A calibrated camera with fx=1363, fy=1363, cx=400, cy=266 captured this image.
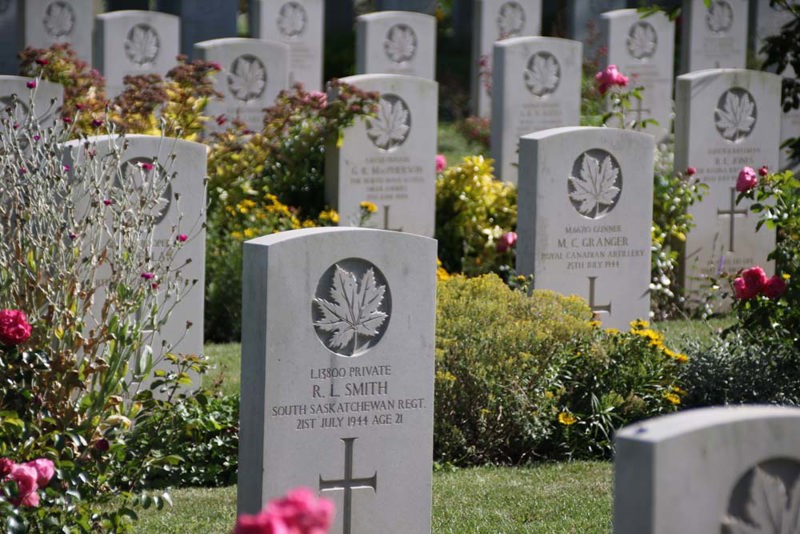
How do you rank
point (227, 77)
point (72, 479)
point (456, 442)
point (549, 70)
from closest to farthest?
point (72, 479) → point (456, 442) → point (549, 70) → point (227, 77)

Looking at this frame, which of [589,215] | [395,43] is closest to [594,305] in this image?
[589,215]

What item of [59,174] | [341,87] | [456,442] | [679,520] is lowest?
[456,442]

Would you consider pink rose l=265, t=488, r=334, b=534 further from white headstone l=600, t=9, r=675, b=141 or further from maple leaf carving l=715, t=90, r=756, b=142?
white headstone l=600, t=9, r=675, b=141

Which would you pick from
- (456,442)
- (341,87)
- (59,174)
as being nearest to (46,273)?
(59,174)

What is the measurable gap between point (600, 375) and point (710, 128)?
12.8ft

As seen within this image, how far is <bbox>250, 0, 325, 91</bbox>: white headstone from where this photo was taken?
1878 centimetres

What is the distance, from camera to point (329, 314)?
484cm

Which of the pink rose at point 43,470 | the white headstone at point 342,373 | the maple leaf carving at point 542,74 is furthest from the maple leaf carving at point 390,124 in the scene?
the pink rose at point 43,470

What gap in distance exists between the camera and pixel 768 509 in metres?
3.13

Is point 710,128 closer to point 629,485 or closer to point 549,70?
point 549,70

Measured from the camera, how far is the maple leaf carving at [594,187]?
7.87 metres

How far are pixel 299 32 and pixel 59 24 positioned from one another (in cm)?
330

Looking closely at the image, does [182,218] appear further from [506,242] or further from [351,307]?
[506,242]

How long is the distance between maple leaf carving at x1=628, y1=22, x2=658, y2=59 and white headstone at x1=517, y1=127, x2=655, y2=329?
28.2 feet
